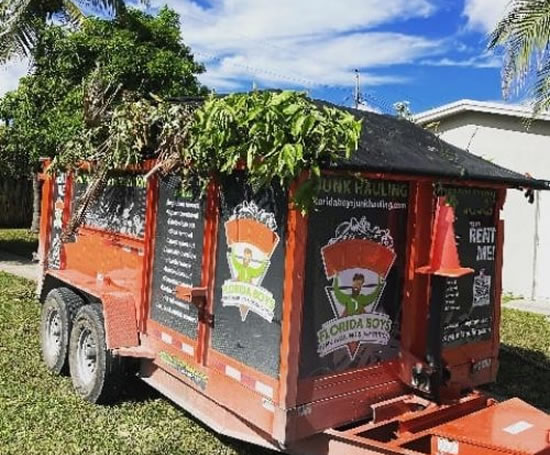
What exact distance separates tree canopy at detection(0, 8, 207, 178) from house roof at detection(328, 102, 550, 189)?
750 cm

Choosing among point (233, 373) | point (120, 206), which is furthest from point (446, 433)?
point (120, 206)

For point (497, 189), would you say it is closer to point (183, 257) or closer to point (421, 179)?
point (421, 179)

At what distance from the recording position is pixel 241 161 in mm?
4109

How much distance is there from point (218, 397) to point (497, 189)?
8.38 ft

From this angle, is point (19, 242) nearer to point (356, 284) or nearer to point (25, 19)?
point (25, 19)

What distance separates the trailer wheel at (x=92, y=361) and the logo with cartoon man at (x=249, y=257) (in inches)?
63.7

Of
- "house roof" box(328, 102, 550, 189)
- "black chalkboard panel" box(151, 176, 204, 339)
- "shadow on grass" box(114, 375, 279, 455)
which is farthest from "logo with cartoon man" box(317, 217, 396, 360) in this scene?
Result: "shadow on grass" box(114, 375, 279, 455)

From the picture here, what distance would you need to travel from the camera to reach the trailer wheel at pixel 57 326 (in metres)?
6.27

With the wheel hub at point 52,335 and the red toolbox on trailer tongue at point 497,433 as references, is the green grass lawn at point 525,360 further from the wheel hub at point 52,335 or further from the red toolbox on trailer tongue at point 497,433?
the wheel hub at point 52,335

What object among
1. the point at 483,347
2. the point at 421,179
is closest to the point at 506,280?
the point at 483,347

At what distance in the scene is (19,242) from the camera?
64.0 feet

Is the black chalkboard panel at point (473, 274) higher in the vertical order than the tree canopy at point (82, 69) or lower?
lower

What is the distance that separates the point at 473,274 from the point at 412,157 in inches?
42.9

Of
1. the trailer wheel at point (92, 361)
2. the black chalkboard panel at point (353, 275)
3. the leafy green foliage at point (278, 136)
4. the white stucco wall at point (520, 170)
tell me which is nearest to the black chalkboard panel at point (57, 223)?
the trailer wheel at point (92, 361)
